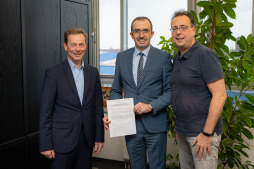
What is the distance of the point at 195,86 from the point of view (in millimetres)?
1550

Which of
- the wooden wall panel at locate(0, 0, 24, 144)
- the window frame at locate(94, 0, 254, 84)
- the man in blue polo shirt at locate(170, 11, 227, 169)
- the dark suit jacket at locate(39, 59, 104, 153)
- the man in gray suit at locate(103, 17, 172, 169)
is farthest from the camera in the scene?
the window frame at locate(94, 0, 254, 84)

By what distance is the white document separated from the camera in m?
1.81

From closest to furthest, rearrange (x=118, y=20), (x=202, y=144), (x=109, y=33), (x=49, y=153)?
1. (x=202, y=144)
2. (x=49, y=153)
3. (x=118, y=20)
4. (x=109, y=33)

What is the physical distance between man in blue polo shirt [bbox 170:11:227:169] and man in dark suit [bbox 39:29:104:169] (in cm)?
65

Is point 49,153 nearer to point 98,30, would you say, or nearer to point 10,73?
point 10,73

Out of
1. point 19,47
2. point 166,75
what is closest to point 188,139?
point 166,75

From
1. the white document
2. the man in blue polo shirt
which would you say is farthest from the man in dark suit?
the man in blue polo shirt

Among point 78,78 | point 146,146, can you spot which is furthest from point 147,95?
point 78,78

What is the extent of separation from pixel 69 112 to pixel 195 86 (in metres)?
0.88

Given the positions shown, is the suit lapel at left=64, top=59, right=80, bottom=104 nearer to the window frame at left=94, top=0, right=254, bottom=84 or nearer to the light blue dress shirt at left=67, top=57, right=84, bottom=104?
the light blue dress shirt at left=67, top=57, right=84, bottom=104

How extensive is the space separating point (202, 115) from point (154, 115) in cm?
42

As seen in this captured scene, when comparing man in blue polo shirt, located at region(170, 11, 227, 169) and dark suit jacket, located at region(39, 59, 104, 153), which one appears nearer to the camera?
man in blue polo shirt, located at region(170, 11, 227, 169)

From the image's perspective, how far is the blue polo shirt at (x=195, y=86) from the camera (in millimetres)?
1500

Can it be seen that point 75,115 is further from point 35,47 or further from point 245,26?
point 245,26
